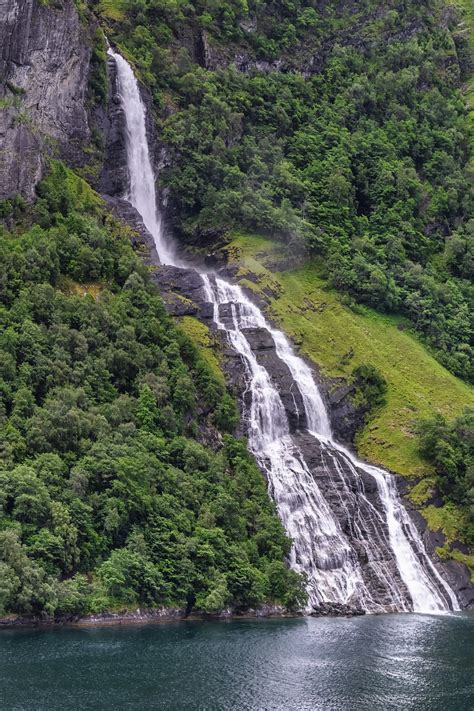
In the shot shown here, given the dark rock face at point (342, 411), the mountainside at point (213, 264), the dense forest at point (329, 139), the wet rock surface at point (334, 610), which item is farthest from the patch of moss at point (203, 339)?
the wet rock surface at point (334, 610)

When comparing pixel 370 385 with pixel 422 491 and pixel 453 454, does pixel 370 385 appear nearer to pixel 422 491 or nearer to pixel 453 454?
pixel 453 454

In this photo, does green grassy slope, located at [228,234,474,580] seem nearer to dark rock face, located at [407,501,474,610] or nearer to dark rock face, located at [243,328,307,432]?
dark rock face, located at [407,501,474,610]

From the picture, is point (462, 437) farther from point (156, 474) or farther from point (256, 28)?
point (256, 28)

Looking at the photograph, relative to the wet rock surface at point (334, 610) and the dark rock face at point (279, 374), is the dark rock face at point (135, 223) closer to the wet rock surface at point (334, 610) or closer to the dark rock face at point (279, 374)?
the dark rock face at point (279, 374)

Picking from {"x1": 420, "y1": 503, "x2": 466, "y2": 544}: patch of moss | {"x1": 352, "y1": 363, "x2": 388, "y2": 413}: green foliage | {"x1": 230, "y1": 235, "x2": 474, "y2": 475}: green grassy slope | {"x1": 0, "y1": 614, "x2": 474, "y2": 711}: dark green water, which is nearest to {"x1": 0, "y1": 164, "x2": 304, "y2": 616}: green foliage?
{"x1": 0, "y1": 614, "x2": 474, "y2": 711}: dark green water

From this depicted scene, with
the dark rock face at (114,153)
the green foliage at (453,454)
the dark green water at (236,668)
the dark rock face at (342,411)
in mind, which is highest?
the dark rock face at (114,153)

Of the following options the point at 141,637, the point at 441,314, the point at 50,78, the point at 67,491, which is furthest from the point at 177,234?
the point at 141,637
